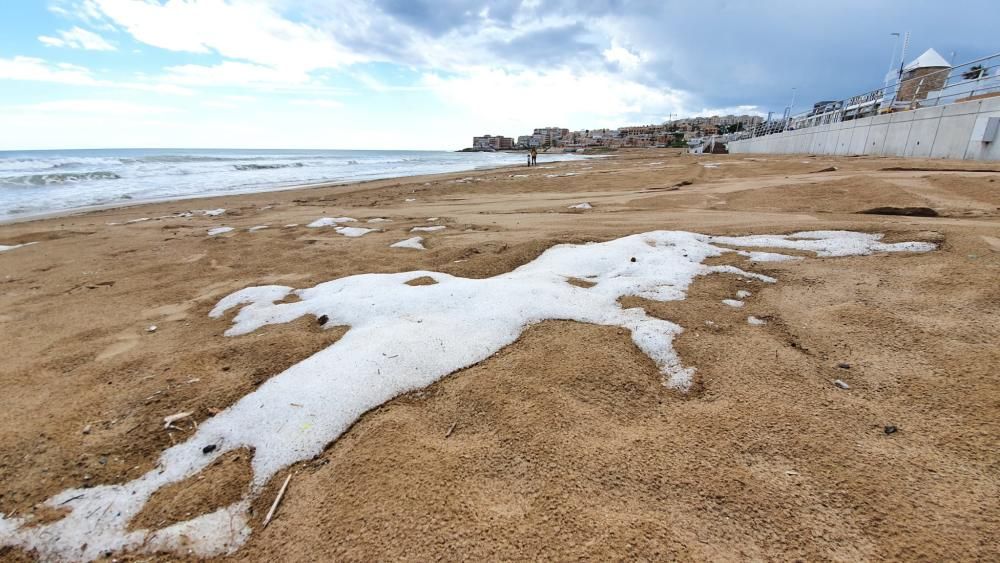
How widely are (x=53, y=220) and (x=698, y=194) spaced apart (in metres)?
12.1

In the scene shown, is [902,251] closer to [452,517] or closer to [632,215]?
[632,215]

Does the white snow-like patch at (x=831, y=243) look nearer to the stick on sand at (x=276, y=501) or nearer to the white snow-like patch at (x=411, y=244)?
the white snow-like patch at (x=411, y=244)

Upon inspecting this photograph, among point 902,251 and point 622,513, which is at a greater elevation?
point 902,251

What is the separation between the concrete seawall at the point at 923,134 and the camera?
8992mm

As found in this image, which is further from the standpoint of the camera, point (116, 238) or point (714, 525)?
point (116, 238)

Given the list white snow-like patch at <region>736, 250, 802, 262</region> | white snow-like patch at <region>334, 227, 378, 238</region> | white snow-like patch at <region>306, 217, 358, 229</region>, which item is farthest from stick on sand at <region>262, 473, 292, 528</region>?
white snow-like patch at <region>306, 217, 358, 229</region>

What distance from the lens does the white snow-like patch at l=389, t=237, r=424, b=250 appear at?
4410mm

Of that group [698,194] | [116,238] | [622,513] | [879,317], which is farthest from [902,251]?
[116,238]

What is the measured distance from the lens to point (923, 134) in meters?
11.1

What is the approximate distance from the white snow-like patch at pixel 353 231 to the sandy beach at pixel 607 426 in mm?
2029

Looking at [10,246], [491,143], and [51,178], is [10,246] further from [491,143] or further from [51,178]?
[491,143]

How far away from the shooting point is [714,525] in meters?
1.11

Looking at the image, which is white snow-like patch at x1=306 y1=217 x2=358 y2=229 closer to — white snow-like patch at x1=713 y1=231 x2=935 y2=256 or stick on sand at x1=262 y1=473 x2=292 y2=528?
white snow-like patch at x1=713 y1=231 x2=935 y2=256

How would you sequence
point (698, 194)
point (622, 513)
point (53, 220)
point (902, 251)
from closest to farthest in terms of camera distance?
point (622, 513) < point (902, 251) < point (698, 194) < point (53, 220)
